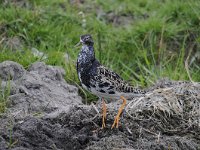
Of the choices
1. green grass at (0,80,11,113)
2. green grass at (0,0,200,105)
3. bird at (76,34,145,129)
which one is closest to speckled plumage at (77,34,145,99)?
bird at (76,34,145,129)

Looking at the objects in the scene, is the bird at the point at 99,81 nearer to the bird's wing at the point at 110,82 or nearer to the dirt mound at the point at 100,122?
the bird's wing at the point at 110,82

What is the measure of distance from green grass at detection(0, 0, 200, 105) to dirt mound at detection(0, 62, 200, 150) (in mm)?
1269

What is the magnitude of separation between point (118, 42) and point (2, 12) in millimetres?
1574

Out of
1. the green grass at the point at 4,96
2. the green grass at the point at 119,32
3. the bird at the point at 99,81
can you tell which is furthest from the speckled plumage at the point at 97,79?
the green grass at the point at 119,32

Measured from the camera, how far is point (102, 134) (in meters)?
5.51

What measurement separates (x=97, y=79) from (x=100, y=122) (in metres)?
0.38

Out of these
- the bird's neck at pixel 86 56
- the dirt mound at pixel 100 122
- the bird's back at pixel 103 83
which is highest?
the bird's neck at pixel 86 56

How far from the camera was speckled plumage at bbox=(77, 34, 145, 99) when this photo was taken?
5758mm

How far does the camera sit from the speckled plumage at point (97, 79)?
5.76 metres

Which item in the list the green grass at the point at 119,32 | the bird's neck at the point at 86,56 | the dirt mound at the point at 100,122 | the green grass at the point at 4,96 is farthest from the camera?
the green grass at the point at 119,32

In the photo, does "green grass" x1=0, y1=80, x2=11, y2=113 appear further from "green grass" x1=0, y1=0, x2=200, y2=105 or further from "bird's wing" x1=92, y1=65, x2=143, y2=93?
"green grass" x1=0, y1=0, x2=200, y2=105

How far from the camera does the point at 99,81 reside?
5754 mm

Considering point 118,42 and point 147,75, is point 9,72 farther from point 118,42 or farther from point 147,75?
point 118,42

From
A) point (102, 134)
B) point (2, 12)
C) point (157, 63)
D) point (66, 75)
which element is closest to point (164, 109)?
point (102, 134)
